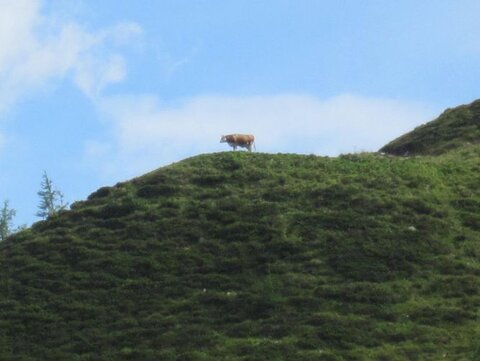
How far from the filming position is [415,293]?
3147 centimetres

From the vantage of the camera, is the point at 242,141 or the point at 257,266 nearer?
the point at 257,266

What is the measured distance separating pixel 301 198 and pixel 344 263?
4.02 metres

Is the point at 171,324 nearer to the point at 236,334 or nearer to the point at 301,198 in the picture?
the point at 236,334

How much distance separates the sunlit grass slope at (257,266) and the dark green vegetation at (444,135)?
490cm

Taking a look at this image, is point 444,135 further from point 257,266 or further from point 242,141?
point 257,266

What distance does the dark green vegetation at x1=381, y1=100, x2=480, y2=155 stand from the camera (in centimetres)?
4569

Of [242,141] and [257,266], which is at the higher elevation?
[242,141]

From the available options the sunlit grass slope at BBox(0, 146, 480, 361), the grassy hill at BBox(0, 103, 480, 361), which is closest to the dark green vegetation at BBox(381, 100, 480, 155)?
the sunlit grass slope at BBox(0, 146, 480, 361)

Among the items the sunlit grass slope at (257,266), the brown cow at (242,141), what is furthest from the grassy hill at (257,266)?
the brown cow at (242,141)

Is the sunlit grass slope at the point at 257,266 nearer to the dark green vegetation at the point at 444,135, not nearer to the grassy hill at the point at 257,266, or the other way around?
the grassy hill at the point at 257,266

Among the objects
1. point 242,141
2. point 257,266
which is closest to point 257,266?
point 257,266

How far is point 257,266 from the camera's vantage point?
33.3 meters

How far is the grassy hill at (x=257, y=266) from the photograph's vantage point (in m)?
29.7

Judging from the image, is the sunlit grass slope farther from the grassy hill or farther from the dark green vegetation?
the dark green vegetation
